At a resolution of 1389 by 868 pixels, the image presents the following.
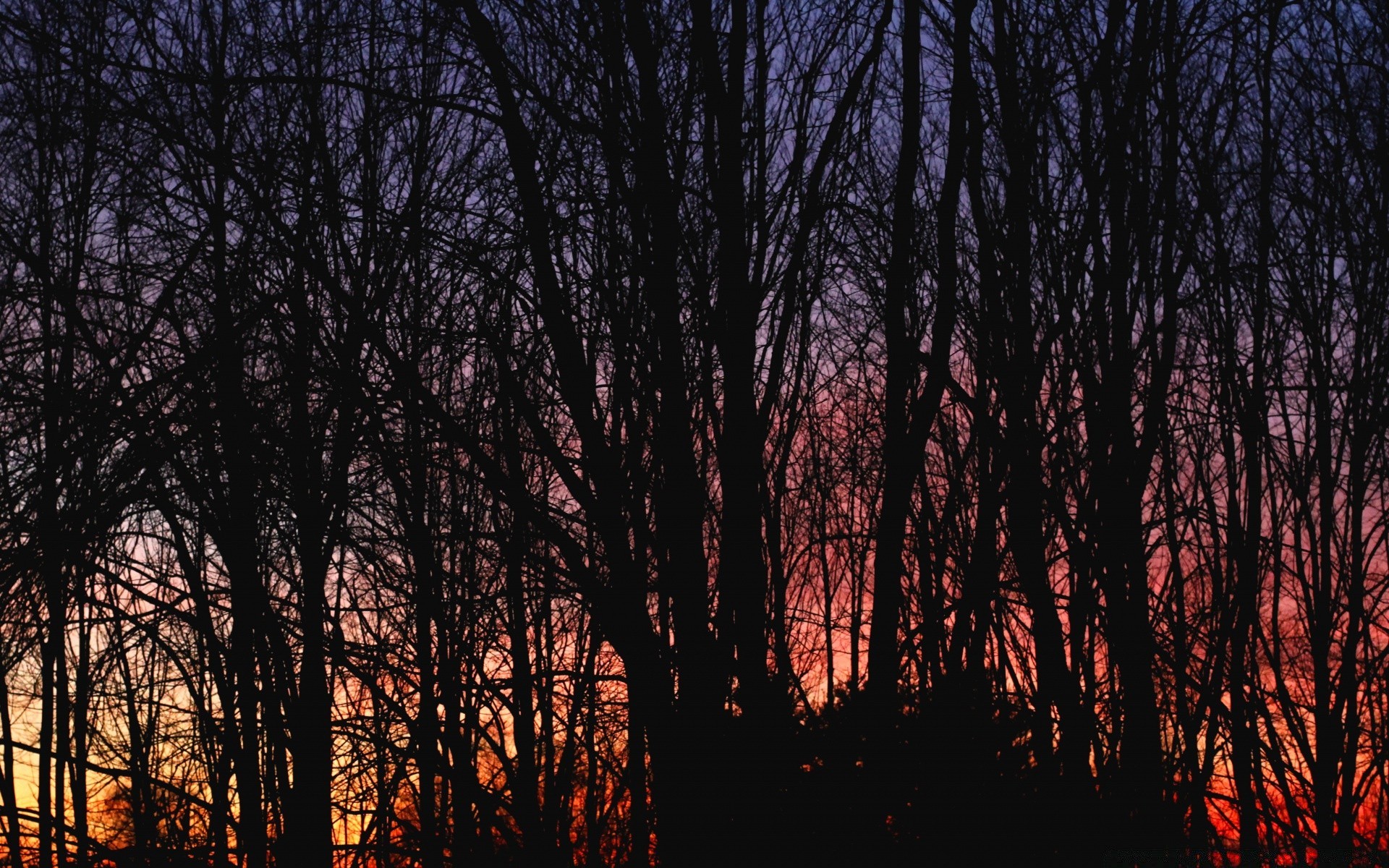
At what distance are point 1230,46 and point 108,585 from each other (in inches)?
286

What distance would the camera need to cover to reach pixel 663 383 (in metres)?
3.84

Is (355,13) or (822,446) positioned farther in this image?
(822,446)

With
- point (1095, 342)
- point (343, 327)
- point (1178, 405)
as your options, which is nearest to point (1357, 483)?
point (1178, 405)

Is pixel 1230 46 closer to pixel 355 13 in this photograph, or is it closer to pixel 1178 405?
pixel 1178 405

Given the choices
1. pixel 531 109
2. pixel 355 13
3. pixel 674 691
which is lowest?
pixel 674 691

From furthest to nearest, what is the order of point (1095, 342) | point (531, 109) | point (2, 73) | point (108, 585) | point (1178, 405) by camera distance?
point (1178, 405) → point (108, 585) → point (1095, 342) → point (2, 73) → point (531, 109)

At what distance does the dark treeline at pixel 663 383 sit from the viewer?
383 cm

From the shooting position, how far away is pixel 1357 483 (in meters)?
7.84

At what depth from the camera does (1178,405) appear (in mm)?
7227

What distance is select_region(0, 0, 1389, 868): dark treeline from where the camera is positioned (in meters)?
3.83

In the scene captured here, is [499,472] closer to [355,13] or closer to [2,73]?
[355,13]

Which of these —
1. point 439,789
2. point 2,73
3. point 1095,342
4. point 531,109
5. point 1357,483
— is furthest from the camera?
point 439,789

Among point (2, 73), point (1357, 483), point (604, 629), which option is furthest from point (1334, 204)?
point (2, 73)

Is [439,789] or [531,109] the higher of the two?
[531,109]
